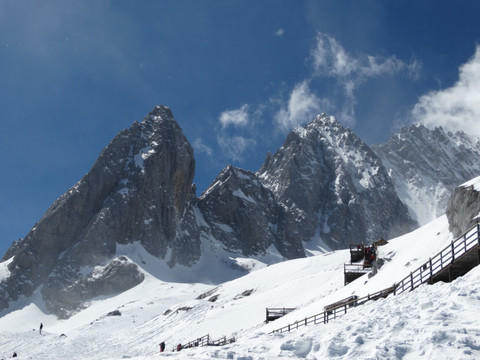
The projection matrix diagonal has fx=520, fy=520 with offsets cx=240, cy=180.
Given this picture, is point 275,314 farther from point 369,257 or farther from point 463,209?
point 463,209

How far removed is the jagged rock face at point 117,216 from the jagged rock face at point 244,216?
9809 mm

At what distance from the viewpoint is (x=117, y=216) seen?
13625 centimetres

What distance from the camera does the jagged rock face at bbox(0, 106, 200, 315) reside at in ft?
407

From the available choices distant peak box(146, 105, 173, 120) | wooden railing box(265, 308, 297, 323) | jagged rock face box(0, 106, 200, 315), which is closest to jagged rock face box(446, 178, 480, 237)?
wooden railing box(265, 308, 297, 323)

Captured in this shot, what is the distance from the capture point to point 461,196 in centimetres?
3688

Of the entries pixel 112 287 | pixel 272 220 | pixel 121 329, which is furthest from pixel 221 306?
pixel 272 220

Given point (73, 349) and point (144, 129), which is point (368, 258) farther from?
point (144, 129)

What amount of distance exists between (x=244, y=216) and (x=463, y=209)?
432ft

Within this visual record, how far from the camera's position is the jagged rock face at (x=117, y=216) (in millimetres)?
124000

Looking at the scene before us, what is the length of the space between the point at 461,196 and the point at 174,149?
12993cm

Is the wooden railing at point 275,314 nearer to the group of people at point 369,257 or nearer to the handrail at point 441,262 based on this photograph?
the group of people at point 369,257

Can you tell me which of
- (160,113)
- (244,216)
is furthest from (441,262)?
(160,113)

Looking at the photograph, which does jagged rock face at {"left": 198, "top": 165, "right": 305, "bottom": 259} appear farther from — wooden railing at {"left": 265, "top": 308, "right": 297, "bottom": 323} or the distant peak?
wooden railing at {"left": 265, "top": 308, "right": 297, "bottom": 323}

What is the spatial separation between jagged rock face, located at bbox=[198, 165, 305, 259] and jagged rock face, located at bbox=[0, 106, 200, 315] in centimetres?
981
